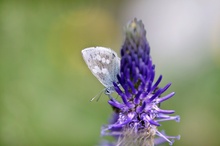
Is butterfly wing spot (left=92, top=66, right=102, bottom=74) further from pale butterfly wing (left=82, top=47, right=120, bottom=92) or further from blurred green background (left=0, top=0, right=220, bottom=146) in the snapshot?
blurred green background (left=0, top=0, right=220, bottom=146)

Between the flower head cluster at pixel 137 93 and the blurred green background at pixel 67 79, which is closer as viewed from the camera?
the flower head cluster at pixel 137 93

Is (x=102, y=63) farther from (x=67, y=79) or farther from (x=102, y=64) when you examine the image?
(x=67, y=79)

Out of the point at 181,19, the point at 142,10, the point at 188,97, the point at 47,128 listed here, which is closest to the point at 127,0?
the point at 142,10

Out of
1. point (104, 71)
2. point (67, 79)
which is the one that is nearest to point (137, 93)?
point (104, 71)

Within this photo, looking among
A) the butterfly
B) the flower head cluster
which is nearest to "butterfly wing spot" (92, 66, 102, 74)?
the butterfly

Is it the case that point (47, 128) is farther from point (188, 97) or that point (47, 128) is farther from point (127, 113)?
point (127, 113)

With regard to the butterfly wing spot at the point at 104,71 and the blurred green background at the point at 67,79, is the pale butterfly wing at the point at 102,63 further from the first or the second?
the blurred green background at the point at 67,79

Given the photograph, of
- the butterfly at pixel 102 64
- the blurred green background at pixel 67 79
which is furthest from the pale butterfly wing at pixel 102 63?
the blurred green background at pixel 67 79

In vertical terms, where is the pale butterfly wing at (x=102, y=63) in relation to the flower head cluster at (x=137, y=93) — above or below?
above
